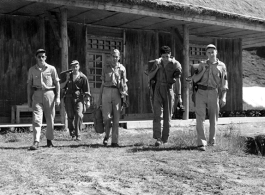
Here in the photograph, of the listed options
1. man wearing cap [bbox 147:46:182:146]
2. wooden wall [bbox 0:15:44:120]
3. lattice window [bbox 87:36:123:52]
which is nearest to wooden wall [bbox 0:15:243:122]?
wooden wall [bbox 0:15:44:120]

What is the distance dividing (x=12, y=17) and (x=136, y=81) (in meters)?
4.61

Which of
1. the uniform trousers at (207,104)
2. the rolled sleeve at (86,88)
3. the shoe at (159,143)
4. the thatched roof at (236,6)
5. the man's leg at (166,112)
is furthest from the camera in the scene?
the thatched roof at (236,6)

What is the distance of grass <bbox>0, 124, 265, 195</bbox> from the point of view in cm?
546

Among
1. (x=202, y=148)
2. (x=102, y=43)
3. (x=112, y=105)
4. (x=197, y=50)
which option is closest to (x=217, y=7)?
(x=197, y=50)

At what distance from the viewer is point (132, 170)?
20.7ft

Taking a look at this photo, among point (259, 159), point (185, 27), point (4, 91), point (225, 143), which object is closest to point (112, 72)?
point (225, 143)

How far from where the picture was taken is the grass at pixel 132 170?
5.46 m

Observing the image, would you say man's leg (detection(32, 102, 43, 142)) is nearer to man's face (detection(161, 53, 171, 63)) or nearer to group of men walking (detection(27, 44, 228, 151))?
group of men walking (detection(27, 44, 228, 151))

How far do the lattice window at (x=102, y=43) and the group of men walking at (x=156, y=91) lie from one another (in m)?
5.52

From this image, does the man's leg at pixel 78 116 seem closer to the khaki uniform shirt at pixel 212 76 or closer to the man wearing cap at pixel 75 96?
the man wearing cap at pixel 75 96

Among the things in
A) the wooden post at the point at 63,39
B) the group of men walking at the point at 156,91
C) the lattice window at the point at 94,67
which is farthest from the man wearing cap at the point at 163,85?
the lattice window at the point at 94,67

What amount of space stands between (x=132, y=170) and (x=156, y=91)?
9.15 ft

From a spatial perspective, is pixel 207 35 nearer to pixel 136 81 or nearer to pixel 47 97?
pixel 136 81

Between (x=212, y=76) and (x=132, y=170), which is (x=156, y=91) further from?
(x=132, y=170)
